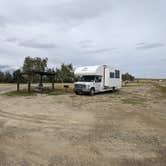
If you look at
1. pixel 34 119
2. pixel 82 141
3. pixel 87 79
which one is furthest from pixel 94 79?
pixel 82 141

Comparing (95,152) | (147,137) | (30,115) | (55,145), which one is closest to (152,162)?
(95,152)

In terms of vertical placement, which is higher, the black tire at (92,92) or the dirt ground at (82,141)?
the black tire at (92,92)

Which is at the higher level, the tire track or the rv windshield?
the rv windshield

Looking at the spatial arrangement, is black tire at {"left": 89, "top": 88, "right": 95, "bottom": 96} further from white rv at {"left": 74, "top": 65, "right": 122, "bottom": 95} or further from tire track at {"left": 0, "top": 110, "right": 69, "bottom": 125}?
tire track at {"left": 0, "top": 110, "right": 69, "bottom": 125}

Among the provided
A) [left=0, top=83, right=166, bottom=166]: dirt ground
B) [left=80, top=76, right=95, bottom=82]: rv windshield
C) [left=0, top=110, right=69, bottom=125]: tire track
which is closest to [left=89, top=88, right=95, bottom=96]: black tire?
[left=80, top=76, right=95, bottom=82]: rv windshield

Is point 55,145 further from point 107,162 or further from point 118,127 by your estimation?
point 118,127

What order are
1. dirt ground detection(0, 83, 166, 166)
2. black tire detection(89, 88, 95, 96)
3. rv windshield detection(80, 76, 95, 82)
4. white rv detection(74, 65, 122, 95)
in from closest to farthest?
dirt ground detection(0, 83, 166, 166)
black tire detection(89, 88, 95, 96)
white rv detection(74, 65, 122, 95)
rv windshield detection(80, 76, 95, 82)

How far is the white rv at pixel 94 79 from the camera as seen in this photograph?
21.8 m

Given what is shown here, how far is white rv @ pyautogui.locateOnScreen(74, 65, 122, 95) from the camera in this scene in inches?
860

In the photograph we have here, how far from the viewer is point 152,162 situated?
5.34 meters

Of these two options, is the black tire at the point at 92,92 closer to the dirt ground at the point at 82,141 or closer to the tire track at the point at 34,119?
the dirt ground at the point at 82,141

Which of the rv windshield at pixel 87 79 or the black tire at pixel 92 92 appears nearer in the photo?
the black tire at pixel 92 92

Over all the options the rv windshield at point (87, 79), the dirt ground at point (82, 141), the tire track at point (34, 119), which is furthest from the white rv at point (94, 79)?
the tire track at point (34, 119)

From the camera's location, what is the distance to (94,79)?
22281 mm
